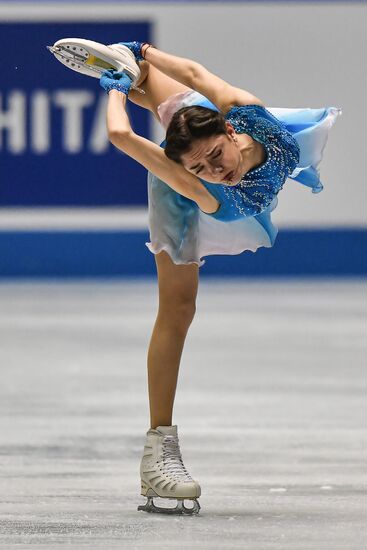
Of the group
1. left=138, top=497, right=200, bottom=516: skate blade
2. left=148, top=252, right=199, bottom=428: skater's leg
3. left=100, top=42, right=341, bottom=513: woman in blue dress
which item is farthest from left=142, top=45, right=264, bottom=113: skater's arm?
left=138, top=497, right=200, bottom=516: skate blade

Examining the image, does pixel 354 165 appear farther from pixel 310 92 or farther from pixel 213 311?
pixel 213 311

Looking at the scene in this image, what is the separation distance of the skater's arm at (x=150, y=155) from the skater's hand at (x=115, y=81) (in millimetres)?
14

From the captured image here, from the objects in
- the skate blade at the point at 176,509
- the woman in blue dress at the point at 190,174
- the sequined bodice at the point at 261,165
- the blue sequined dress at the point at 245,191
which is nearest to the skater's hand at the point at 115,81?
the woman in blue dress at the point at 190,174

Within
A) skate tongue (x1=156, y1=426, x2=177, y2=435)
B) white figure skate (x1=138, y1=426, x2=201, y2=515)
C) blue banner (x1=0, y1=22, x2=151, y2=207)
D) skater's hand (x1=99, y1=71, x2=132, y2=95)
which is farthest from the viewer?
blue banner (x1=0, y1=22, x2=151, y2=207)

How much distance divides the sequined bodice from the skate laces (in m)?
0.61

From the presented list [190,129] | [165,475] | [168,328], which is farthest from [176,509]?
[190,129]

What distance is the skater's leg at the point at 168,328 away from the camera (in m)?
3.52

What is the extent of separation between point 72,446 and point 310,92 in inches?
248

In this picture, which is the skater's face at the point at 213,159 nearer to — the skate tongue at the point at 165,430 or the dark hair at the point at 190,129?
the dark hair at the point at 190,129

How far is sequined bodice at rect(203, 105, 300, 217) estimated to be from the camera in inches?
130

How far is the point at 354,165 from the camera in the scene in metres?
10.2

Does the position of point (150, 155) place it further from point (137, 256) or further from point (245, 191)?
point (137, 256)

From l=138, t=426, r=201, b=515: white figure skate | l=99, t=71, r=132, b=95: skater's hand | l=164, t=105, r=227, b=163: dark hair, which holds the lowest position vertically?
l=138, t=426, r=201, b=515: white figure skate

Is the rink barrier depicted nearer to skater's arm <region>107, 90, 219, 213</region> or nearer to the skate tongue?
the skate tongue
